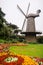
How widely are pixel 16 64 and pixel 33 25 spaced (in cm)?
4126

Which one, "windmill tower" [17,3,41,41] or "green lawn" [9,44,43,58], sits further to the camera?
"windmill tower" [17,3,41,41]

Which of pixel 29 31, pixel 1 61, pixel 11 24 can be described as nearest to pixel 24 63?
pixel 1 61

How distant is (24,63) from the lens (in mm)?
8383

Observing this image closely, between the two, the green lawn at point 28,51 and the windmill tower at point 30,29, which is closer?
the green lawn at point 28,51

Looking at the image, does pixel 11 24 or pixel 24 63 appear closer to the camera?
pixel 24 63

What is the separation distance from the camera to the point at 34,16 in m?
50.7

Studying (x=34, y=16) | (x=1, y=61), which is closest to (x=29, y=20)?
(x=34, y=16)

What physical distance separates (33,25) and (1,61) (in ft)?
133

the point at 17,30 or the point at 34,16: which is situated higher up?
the point at 34,16

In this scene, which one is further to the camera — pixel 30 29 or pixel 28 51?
pixel 30 29

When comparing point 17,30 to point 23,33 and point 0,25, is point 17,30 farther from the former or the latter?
point 0,25

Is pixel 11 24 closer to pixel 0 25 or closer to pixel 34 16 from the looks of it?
pixel 34 16

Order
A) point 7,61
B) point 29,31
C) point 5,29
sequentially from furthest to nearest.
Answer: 1. point 29,31
2. point 5,29
3. point 7,61

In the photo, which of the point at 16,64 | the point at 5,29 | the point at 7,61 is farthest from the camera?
the point at 5,29
